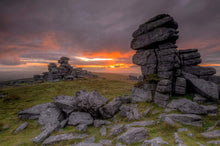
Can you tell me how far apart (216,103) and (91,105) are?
66.8ft

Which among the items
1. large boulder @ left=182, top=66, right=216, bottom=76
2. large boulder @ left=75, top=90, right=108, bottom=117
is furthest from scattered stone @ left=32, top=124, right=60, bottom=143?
large boulder @ left=182, top=66, right=216, bottom=76

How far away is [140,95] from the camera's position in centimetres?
2008

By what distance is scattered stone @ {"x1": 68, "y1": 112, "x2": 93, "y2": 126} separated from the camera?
→ 16.4 meters

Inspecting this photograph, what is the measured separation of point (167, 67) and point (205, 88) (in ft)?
21.5

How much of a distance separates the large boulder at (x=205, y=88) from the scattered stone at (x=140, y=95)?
24.4ft

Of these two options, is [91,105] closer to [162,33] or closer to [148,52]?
[148,52]

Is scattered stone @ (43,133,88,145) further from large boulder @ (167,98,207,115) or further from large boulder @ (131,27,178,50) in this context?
large boulder @ (131,27,178,50)

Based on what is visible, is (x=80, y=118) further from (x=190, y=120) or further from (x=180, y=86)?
(x=180, y=86)

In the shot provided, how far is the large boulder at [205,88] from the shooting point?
15.1m

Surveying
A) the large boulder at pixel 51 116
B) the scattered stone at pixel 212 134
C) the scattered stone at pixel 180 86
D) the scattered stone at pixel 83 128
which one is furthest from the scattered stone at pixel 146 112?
the large boulder at pixel 51 116

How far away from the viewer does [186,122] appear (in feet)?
38.8

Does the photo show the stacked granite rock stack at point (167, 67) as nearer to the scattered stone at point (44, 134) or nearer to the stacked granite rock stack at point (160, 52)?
the stacked granite rock stack at point (160, 52)

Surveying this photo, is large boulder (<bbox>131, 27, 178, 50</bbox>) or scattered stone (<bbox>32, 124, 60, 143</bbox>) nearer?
scattered stone (<bbox>32, 124, 60, 143</bbox>)

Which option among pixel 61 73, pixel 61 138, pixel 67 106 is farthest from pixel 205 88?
pixel 61 73
